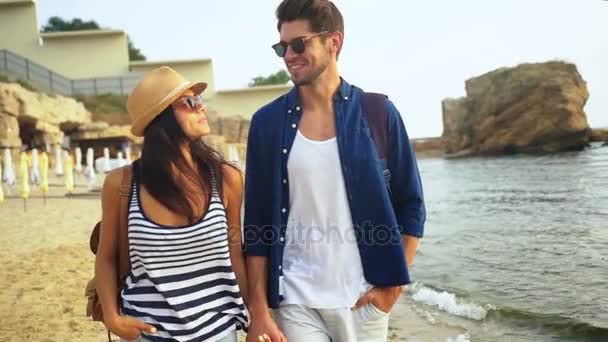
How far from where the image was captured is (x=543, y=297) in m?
7.52

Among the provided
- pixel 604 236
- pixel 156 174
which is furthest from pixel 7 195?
pixel 156 174

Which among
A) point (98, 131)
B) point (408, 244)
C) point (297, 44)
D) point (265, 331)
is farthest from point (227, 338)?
point (98, 131)

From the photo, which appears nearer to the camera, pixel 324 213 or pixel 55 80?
pixel 324 213

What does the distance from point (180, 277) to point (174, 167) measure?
1.49 ft

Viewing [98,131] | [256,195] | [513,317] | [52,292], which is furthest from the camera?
[98,131]

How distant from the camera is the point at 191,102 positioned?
242 cm

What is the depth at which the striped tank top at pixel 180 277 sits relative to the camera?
2217 millimetres

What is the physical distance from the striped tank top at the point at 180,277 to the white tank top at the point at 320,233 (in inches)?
11.2

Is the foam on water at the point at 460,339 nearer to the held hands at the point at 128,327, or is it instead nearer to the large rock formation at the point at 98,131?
the held hands at the point at 128,327

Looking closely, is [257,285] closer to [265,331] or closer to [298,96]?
[265,331]

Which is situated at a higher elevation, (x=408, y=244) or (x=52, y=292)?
(x=408, y=244)

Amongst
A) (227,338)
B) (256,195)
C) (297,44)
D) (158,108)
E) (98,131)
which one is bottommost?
(227,338)

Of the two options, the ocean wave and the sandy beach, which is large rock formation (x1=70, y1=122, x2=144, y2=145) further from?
the ocean wave

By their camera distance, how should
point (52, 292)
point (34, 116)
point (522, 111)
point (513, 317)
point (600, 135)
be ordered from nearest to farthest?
point (513, 317) → point (52, 292) → point (34, 116) → point (522, 111) → point (600, 135)
